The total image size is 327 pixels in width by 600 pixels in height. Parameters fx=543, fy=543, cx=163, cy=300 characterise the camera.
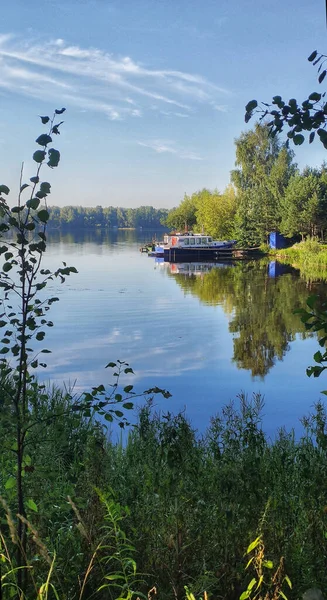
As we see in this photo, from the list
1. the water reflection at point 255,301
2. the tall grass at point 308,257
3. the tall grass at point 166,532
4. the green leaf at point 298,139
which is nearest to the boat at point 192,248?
the tall grass at point 308,257

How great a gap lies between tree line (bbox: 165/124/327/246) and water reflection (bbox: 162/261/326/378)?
19.6 ft

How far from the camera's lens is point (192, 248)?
5247 centimetres

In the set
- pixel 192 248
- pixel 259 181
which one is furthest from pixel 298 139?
pixel 259 181

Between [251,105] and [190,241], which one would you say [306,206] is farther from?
[251,105]

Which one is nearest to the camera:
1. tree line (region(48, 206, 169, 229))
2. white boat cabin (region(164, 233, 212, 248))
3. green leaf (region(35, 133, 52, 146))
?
green leaf (region(35, 133, 52, 146))

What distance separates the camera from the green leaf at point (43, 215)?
2627 millimetres

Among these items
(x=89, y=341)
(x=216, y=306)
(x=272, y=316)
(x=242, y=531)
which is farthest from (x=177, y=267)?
(x=242, y=531)

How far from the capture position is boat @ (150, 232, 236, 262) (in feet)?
170

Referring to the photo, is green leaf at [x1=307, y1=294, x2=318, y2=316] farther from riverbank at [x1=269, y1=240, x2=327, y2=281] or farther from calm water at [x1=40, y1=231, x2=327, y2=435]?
riverbank at [x1=269, y1=240, x2=327, y2=281]

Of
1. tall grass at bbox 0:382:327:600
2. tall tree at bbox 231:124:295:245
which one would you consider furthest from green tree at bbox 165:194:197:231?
tall grass at bbox 0:382:327:600

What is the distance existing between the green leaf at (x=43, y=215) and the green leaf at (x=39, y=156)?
0.83 feet

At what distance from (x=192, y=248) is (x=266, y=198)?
27.6ft

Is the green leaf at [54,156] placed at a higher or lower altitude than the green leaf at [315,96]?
lower

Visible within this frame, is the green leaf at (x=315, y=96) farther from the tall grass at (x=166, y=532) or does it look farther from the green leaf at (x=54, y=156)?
the tall grass at (x=166, y=532)
